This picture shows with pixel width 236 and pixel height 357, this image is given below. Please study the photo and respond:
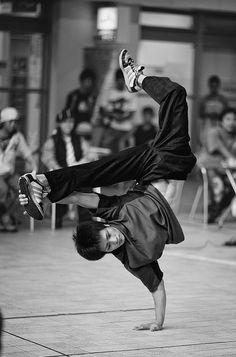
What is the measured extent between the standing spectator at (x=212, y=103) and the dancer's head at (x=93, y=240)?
45.1 ft

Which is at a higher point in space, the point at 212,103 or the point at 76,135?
the point at 76,135

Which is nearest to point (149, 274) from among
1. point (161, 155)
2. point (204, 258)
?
point (161, 155)

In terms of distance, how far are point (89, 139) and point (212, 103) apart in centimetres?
500

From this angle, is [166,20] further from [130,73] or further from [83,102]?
[130,73]

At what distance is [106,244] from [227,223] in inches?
352

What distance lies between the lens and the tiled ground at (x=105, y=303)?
7324 mm

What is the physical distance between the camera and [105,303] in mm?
9047

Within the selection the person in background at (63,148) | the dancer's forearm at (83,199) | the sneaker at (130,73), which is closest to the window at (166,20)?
the person in background at (63,148)

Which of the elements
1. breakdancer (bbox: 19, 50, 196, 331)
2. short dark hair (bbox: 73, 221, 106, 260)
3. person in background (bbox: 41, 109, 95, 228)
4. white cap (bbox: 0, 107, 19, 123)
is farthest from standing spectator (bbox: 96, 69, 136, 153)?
short dark hair (bbox: 73, 221, 106, 260)

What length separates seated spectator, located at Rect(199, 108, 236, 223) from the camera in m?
15.2

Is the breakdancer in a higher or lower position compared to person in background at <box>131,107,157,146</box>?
higher

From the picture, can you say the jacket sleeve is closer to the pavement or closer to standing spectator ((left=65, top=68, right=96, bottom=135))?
the pavement

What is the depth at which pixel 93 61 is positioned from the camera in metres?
19.0

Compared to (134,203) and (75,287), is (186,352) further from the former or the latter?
(75,287)
